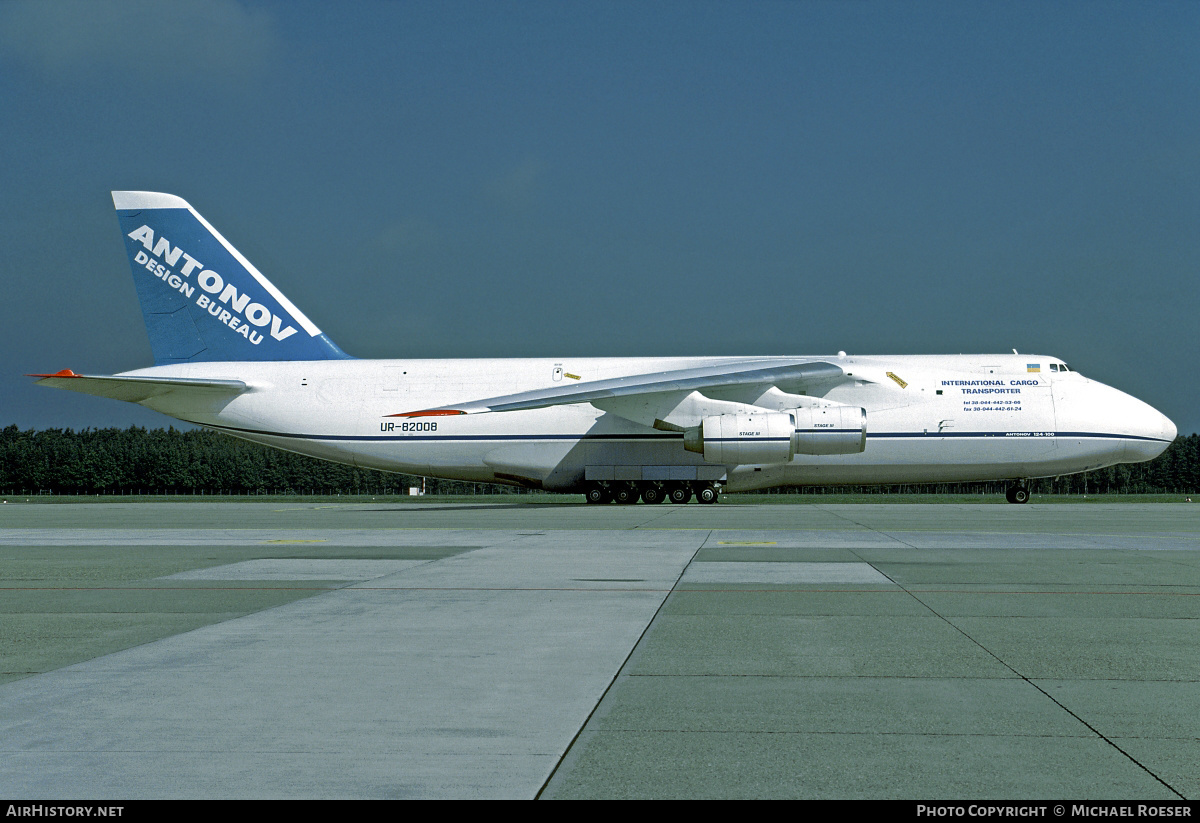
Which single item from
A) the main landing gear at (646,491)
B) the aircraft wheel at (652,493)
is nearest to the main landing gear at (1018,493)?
the main landing gear at (646,491)

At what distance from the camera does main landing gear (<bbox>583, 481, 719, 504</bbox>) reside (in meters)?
28.4

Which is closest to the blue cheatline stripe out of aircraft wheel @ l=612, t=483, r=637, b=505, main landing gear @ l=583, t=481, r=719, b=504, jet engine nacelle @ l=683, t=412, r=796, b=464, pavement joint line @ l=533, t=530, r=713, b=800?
jet engine nacelle @ l=683, t=412, r=796, b=464

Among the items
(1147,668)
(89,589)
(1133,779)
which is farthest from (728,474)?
(1133,779)

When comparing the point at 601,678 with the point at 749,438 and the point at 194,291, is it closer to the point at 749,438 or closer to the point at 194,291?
the point at 749,438

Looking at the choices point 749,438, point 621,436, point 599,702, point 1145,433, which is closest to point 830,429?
point 749,438

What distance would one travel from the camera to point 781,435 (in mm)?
24766

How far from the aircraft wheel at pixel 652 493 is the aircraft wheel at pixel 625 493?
36 cm

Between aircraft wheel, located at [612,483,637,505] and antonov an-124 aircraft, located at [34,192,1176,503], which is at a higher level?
antonov an-124 aircraft, located at [34,192,1176,503]

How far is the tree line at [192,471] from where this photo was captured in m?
115

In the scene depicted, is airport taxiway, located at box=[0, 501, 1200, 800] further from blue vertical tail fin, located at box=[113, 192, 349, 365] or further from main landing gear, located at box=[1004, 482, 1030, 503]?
main landing gear, located at box=[1004, 482, 1030, 503]

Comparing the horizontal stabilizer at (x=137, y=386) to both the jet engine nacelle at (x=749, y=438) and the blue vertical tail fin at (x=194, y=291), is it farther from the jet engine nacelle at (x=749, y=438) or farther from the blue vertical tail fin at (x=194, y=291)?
the jet engine nacelle at (x=749, y=438)

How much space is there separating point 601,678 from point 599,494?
23.2 m

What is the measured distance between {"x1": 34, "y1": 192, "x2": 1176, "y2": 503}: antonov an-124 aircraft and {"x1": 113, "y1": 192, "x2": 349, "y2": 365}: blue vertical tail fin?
0.04 meters
